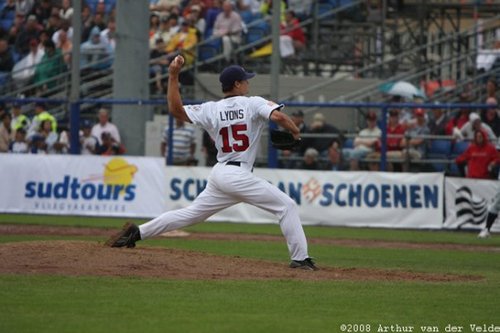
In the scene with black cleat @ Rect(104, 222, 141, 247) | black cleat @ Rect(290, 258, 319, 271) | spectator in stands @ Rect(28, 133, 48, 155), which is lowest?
black cleat @ Rect(290, 258, 319, 271)

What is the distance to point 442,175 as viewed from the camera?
20.5 meters

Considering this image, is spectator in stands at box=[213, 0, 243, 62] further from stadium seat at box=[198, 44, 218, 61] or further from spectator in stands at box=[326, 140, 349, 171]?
spectator in stands at box=[326, 140, 349, 171]

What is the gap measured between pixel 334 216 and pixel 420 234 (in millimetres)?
1939

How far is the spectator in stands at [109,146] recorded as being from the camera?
22609mm

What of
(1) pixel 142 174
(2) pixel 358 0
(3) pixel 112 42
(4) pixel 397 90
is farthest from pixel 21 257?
(2) pixel 358 0

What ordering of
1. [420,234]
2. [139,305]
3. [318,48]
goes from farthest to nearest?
[318,48] → [420,234] → [139,305]

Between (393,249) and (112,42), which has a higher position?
(112,42)

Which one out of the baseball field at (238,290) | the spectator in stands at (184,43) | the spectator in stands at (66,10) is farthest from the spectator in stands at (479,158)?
the spectator in stands at (66,10)

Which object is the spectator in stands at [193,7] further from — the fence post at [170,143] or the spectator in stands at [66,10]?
the fence post at [170,143]

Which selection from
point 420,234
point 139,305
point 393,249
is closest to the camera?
point 139,305

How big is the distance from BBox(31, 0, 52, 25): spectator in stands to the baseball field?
13.7m

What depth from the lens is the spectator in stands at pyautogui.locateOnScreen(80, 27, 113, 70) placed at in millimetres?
26719

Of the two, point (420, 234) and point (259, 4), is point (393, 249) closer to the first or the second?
point (420, 234)

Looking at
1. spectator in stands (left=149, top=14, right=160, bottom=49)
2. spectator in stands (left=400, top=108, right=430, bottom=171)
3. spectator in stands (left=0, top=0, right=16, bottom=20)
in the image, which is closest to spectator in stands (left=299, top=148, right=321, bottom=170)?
spectator in stands (left=400, top=108, right=430, bottom=171)
